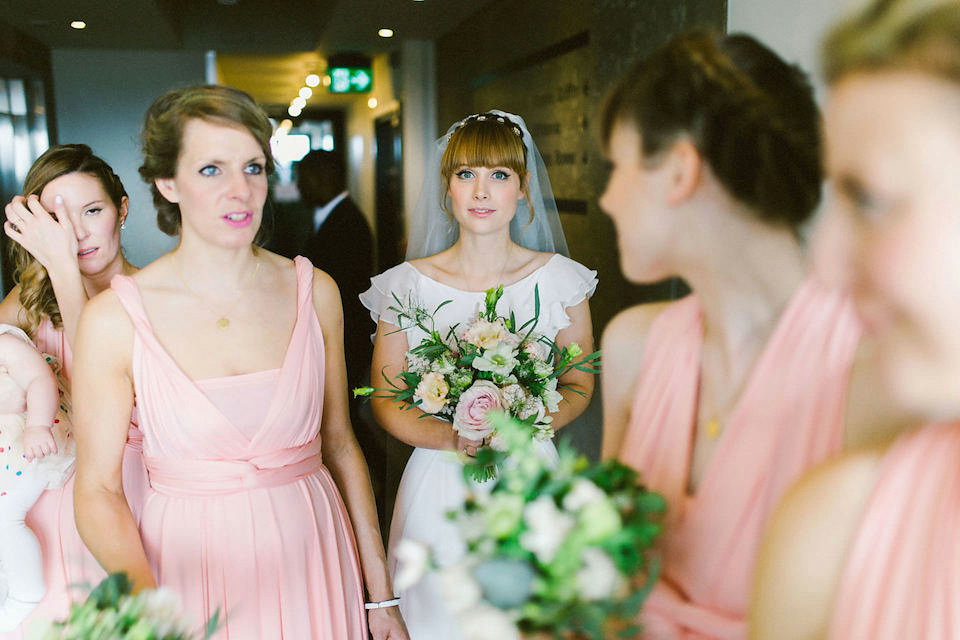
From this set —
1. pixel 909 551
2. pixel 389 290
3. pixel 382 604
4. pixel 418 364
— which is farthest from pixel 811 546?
pixel 389 290

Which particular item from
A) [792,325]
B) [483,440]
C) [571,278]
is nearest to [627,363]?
[792,325]

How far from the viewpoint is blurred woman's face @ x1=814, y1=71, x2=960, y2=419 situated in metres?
0.72

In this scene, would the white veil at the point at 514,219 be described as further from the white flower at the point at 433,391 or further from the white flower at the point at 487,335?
the white flower at the point at 433,391

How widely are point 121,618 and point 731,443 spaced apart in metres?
0.99

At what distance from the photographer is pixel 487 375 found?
75.1 inches

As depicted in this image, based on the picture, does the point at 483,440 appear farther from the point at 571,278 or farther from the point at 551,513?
the point at 551,513

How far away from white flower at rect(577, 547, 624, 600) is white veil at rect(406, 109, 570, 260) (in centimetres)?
153

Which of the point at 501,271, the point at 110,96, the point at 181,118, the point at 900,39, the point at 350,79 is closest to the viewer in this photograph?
the point at 900,39

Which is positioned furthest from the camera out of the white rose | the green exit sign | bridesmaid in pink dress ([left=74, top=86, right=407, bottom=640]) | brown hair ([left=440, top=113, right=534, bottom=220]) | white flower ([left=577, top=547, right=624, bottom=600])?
the green exit sign

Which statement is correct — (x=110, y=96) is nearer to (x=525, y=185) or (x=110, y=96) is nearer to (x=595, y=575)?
(x=525, y=185)

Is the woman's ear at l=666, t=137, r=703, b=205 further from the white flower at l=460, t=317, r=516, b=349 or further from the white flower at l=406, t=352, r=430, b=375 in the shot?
the white flower at l=406, t=352, r=430, b=375

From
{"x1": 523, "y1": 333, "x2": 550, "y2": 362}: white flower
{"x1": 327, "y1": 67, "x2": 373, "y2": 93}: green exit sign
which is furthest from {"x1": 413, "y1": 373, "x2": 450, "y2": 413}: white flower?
{"x1": 327, "y1": 67, "x2": 373, "y2": 93}: green exit sign

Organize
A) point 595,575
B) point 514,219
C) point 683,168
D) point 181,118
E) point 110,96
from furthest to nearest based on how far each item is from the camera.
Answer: point 110,96 → point 514,219 → point 181,118 → point 683,168 → point 595,575

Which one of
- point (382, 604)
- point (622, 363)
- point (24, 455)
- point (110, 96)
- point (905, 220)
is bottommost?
point (382, 604)
